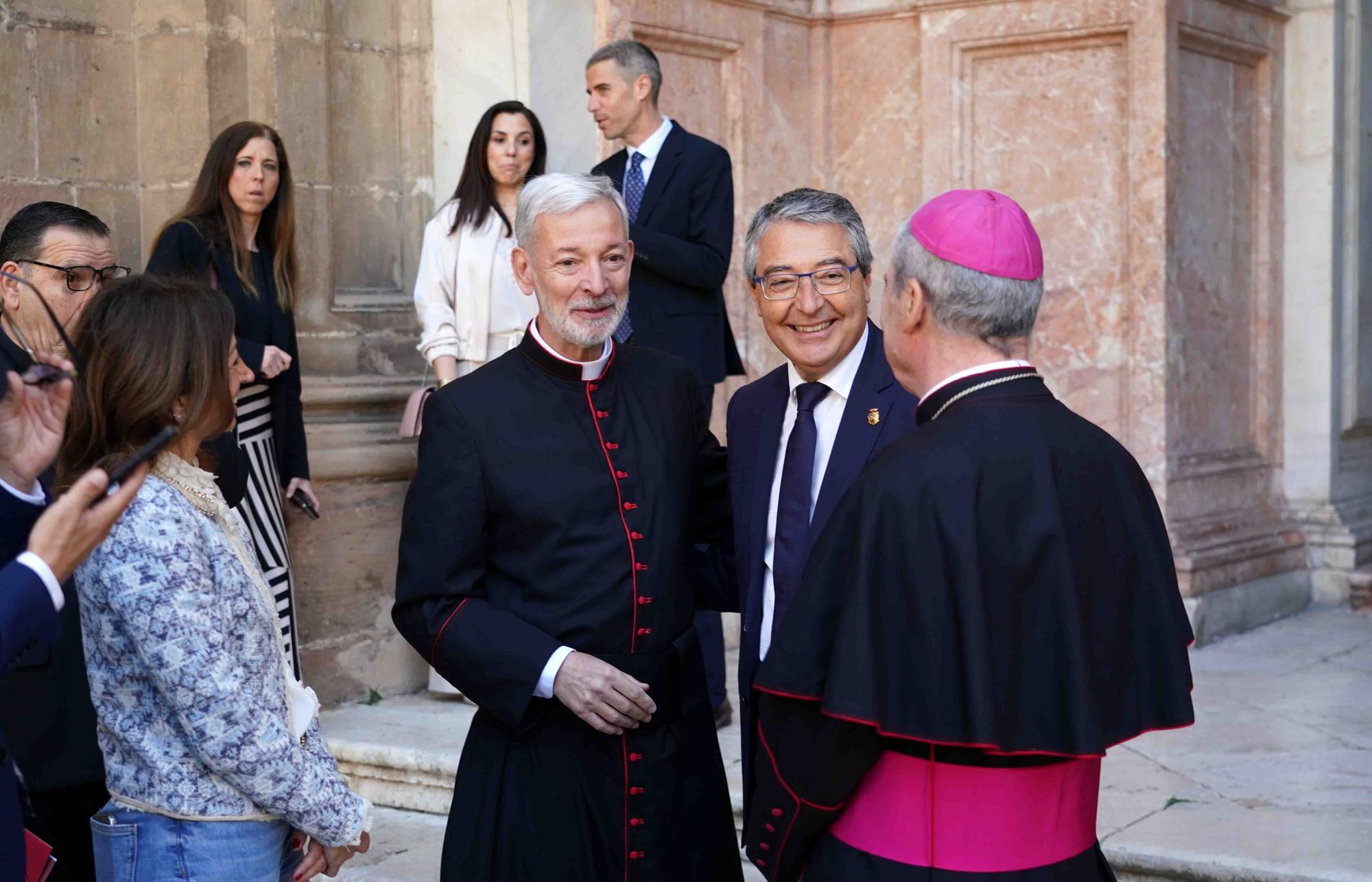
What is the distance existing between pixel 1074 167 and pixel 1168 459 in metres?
1.24

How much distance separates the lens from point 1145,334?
6.59 meters

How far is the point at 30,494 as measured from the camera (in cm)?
261

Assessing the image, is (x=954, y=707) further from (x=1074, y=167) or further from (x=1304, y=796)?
(x=1074, y=167)

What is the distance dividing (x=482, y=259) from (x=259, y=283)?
30.3 inches

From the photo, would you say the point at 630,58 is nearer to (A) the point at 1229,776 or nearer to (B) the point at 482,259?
(B) the point at 482,259

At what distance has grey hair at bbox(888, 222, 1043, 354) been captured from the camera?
92.7 inches

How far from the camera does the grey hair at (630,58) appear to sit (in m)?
5.17

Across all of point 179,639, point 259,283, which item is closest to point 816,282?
point 179,639

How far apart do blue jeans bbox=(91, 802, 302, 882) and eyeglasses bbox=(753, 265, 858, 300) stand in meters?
1.23

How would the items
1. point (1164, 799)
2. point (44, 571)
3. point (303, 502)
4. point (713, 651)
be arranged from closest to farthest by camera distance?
1. point (44, 571)
2. point (1164, 799)
3. point (713, 651)
4. point (303, 502)

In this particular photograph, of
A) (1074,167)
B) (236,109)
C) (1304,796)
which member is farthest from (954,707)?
(1074,167)

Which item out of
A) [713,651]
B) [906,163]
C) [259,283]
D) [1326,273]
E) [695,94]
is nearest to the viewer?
[259,283]

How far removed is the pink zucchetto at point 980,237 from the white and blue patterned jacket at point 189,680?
1.14 meters

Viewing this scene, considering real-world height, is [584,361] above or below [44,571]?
above
